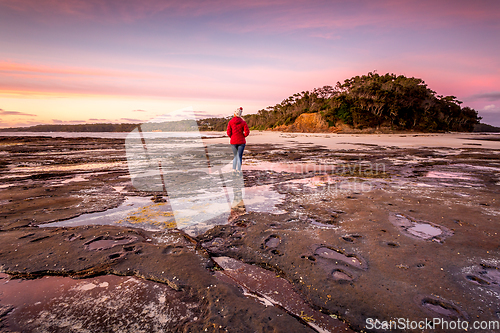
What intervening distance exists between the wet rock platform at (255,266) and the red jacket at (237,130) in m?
3.41

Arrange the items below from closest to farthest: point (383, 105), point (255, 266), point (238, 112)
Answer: point (255, 266) < point (238, 112) < point (383, 105)

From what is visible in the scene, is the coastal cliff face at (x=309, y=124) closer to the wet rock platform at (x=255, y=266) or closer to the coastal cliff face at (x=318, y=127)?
the coastal cliff face at (x=318, y=127)

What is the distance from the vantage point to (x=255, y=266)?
2607 mm

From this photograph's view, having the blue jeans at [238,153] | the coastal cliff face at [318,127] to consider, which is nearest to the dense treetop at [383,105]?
the coastal cliff face at [318,127]

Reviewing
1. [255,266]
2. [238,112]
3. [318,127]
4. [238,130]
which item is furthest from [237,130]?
[318,127]

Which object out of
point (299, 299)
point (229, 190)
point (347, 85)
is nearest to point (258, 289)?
point (299, 299)

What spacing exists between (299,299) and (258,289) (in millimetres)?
384

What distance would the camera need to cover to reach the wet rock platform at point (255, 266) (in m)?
1.87

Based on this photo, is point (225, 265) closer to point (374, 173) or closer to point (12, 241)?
point (12, 241)

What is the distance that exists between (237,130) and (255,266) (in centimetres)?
567

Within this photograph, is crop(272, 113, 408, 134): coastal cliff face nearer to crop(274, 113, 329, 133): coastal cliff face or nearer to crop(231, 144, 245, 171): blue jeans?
crop(274, 113, 329, 133): coastal cliff face

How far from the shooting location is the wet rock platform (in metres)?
1.87

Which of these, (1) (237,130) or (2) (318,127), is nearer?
(1) (237,130)

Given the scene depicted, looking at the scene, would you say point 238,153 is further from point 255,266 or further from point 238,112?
point 255,266
